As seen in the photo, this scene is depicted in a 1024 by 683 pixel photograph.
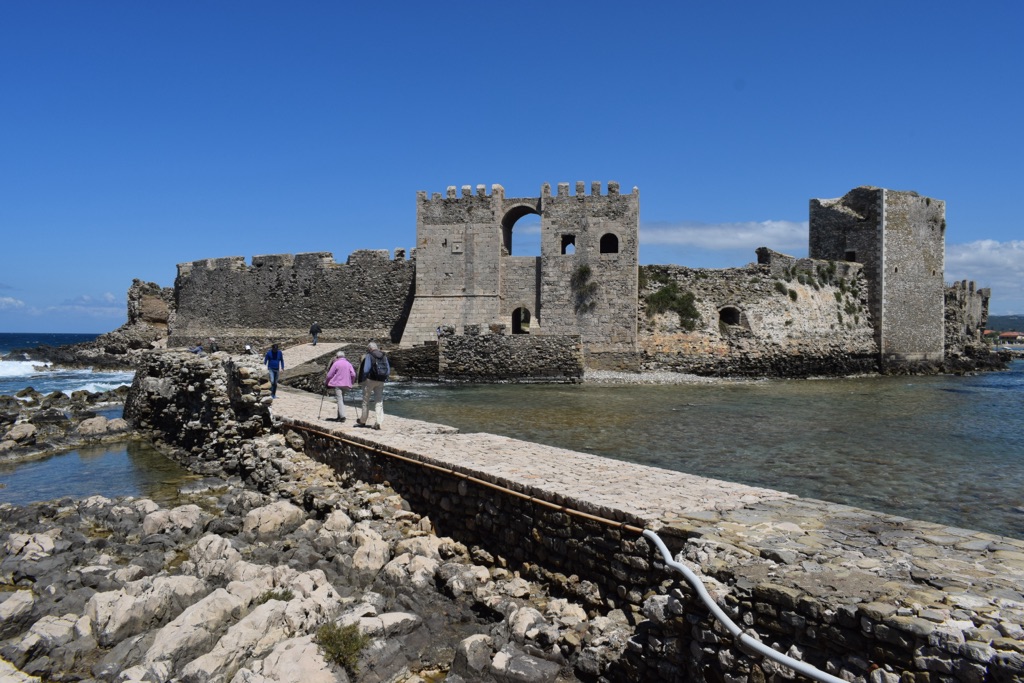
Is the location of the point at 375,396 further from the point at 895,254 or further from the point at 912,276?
the point at 912,276

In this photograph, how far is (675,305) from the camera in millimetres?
25031

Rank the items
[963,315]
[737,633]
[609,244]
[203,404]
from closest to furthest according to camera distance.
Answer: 1. [737,633]
2. [203,404]
3. [609,244]
4. [963,315]

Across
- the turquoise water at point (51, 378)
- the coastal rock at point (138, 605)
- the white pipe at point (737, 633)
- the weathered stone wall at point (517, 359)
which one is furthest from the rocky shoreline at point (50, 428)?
the white pipe at point (737, 633)

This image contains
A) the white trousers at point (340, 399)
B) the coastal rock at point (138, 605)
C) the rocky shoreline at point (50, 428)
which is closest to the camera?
the coastal rock at point (138, 605)

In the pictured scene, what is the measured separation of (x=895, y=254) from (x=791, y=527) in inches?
1046

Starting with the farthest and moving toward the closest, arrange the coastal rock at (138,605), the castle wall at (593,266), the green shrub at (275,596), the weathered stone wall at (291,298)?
the weathered stone wall at (291,298) → the castle wall at (593,266) → the green shrub at (275,596) → the coastal rock at (138,605)

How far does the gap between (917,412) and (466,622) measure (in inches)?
580

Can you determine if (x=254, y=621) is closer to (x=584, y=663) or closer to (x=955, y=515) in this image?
(x=584, y=663)

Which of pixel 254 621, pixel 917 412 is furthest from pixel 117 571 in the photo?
pixel 917 412

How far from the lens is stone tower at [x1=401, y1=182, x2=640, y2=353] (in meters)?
24.2

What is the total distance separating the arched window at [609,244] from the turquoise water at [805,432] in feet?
19.2

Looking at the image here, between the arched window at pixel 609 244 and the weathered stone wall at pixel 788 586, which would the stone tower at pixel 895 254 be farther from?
the weathered stone wall at pixel 788 586

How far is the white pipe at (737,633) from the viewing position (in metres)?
3.38

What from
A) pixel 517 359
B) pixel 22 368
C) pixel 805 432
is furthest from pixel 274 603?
pixel 22 368
